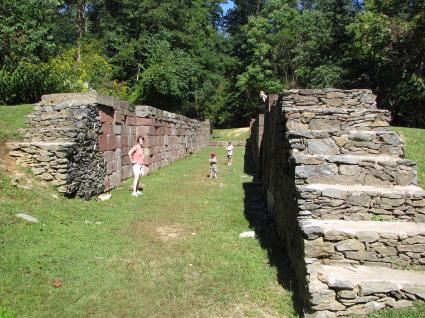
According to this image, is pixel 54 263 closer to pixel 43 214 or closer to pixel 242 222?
pixel 43 214

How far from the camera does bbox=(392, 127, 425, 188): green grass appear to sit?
1009 cm

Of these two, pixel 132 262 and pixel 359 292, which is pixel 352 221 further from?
pixel 132 262

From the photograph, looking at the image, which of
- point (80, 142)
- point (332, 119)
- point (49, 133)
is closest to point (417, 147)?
point (332, 119)

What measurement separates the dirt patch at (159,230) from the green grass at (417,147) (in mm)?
5657

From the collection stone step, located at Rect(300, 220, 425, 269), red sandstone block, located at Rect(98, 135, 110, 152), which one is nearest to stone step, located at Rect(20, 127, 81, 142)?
red sandstone block, located at Rect(98, 135, 110, 152)

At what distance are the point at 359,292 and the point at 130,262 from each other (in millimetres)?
3340

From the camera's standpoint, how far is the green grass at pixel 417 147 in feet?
33.1

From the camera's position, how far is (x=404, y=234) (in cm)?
462

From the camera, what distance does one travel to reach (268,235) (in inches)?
296

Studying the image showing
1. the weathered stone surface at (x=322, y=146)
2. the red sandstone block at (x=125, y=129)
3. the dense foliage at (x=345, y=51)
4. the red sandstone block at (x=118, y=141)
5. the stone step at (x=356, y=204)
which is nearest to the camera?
the stone step at (x=356, y=204)

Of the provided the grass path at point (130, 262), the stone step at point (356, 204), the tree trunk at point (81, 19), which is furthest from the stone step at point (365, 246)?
the tree trunk at point (81, 19)

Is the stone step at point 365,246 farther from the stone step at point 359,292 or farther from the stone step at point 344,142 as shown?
the stone step at point 344,142

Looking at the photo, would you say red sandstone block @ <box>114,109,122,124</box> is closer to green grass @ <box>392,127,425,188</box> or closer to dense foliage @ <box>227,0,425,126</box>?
green grass @ <box>392,127,425,188</box>

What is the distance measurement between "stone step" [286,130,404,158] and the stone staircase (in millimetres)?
14
